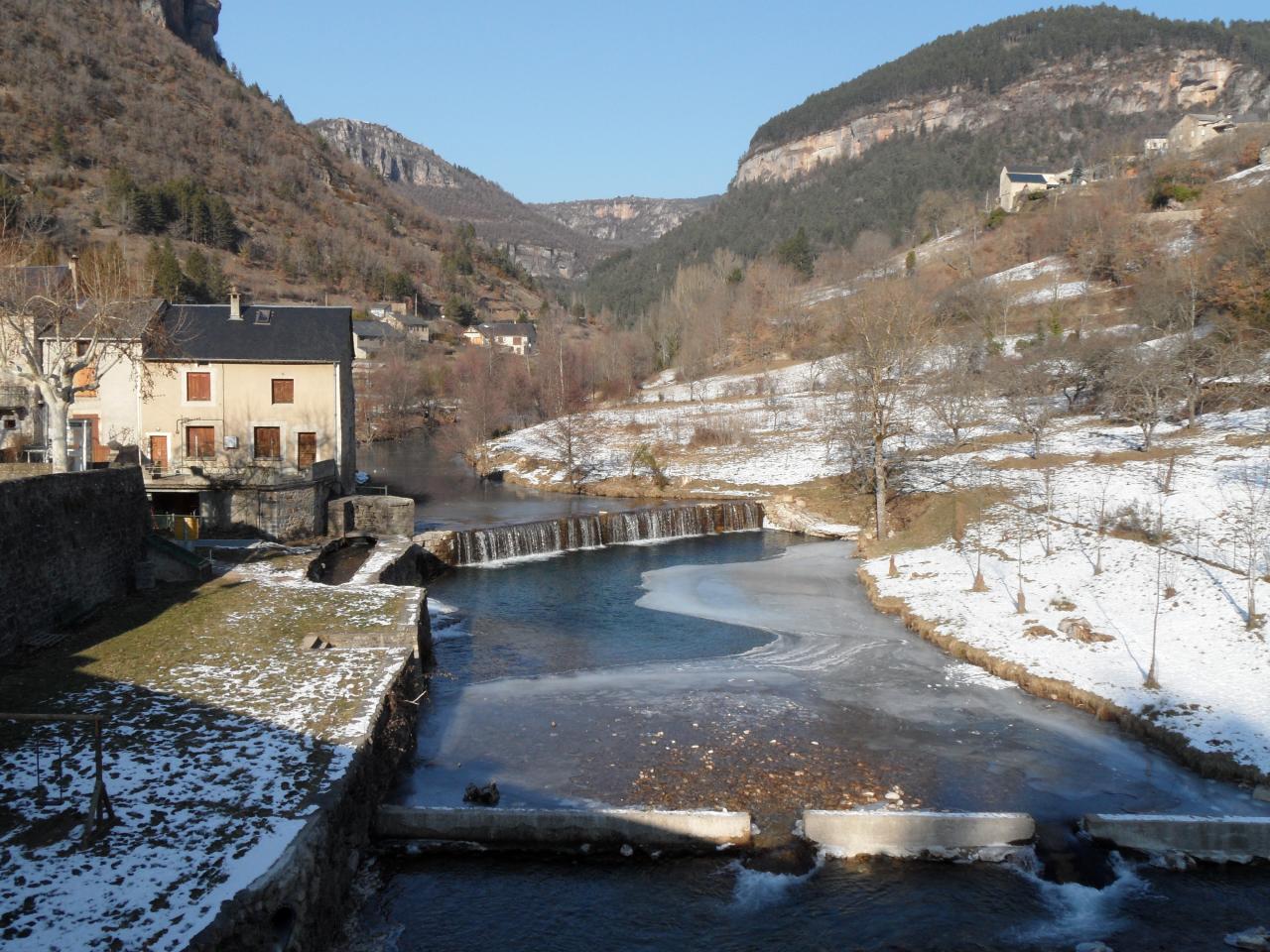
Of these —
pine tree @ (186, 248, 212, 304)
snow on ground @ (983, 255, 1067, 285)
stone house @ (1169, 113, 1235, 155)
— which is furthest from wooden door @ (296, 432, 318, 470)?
stone house @ (1169, 113, 1235, 155)

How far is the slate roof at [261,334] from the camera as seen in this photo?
3356 cm

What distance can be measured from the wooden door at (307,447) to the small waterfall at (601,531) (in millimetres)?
7478

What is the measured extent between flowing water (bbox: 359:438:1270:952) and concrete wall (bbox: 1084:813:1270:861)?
35 centimetres

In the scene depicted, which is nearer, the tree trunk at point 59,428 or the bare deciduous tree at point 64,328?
the tree trunk at point 59,428

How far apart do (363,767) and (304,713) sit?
76.9 inches

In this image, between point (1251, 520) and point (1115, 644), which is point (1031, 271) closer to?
point (1251, 520)

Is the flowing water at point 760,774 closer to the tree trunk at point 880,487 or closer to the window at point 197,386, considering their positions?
the tree trunk at point 880,487

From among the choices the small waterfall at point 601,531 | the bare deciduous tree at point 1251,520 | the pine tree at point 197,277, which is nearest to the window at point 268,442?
the small waterfall at point 601,531

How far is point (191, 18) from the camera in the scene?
18625cm

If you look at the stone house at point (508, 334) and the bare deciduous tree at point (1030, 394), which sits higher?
the stone house at point (508, 334)

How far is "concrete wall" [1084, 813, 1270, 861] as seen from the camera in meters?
12.1

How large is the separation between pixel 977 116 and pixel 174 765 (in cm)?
19493

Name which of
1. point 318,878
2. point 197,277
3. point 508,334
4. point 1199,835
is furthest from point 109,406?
point 508,334

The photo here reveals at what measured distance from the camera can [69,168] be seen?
107 meters
